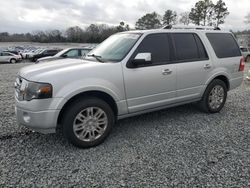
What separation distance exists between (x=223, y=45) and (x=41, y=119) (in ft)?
13.6

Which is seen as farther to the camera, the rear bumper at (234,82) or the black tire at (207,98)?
the rear bumper at (234,82)

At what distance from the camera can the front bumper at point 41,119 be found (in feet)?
11.1

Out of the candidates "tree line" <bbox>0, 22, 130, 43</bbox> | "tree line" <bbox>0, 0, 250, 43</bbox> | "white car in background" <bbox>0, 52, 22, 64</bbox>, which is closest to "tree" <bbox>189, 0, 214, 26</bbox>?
"tree line" <bbox>0, 0, 250, 43</bbox>

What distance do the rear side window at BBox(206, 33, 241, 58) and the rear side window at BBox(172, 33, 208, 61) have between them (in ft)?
1.27

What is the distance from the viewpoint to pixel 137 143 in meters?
3.98

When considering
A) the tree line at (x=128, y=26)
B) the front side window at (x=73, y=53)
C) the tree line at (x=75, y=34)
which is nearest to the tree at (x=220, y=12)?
the tree line at (x=128, y=26)

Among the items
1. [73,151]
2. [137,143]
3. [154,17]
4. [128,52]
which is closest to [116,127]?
[137,143]

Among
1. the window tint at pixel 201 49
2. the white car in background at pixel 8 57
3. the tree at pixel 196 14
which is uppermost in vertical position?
the tree at pixel 196 14

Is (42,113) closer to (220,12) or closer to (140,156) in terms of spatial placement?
(140,156)

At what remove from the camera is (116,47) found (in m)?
4.44

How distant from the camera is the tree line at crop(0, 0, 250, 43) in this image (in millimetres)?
57531

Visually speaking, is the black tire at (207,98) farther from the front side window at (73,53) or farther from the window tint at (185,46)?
the front side window at (73,53)

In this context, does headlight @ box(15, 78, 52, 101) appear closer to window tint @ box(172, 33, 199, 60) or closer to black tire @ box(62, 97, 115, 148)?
black tire @ box(62, 97, 115, 148)

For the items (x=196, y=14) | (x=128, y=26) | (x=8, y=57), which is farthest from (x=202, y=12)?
(x=8, y=57)
